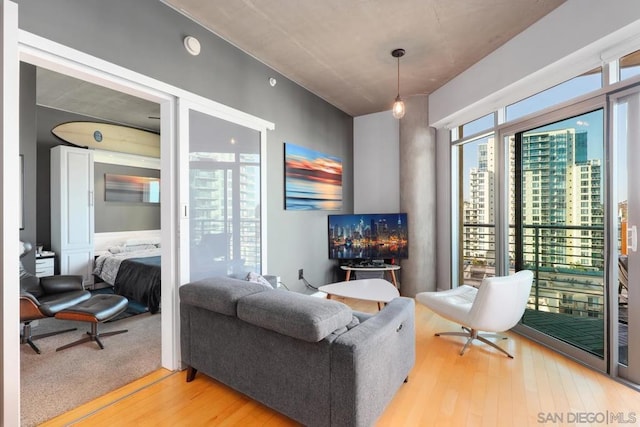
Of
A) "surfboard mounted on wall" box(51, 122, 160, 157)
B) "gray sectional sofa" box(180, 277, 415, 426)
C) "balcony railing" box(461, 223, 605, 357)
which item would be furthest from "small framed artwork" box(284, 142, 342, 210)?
"surfboard mounted on wall" box(51, 122, 160, 157)

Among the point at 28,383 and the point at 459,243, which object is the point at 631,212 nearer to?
the point at 459,243

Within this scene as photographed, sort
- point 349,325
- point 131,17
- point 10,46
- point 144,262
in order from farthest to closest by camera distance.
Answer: point 144,262
point 131,17
point 349,325
point 10,46

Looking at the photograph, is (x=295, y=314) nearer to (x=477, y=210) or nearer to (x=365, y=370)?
(x=365, y=370)

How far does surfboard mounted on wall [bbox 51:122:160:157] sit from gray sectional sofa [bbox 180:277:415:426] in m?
4.16

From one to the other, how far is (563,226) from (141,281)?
14.6 feet

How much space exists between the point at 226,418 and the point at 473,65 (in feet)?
12.7

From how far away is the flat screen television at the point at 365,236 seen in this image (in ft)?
13.8

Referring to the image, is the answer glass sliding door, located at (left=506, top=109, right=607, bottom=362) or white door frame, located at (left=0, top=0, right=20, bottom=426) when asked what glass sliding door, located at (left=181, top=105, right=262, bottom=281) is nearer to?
white door frame, located at (left=0, top=0, right=20, bottom=426)

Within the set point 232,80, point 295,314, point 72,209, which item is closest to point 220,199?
point 232,80

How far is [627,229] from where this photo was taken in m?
2.12

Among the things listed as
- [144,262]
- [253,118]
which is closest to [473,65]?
[253,118]

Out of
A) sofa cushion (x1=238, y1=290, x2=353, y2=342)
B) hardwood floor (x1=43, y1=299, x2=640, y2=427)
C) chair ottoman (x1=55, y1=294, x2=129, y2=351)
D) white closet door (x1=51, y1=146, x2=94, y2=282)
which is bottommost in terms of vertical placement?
hardwood floor (x1=43, y1=299, x2=640, y2=427)

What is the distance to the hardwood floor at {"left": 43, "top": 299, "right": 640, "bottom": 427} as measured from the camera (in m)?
1.76

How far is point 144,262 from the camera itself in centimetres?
383
